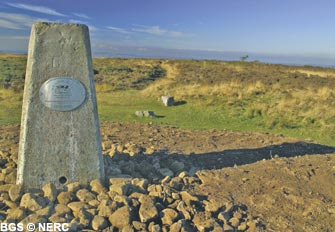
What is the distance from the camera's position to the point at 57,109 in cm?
445

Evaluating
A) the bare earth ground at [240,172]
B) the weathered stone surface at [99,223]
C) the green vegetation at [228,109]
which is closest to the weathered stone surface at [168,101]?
the green vegetation at [228,109]

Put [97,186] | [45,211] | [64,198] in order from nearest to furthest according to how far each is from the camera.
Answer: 1. [45,211]
2. [64,198]
3. [97,186]

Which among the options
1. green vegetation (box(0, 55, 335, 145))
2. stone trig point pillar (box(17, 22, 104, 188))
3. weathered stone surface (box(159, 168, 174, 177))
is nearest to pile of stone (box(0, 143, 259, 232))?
stone trig point pillar (box(17, 22, 104, 188))

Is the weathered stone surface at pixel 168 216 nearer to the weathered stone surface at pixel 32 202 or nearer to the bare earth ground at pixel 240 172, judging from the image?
the bare earth ground at pixel 240 172

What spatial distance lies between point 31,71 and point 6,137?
3.39 m

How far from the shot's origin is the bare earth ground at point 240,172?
423 cm

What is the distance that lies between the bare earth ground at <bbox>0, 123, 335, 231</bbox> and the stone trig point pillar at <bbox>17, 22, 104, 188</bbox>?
0.68 metres

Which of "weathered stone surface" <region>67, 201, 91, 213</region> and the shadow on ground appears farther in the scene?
the shadow on ground

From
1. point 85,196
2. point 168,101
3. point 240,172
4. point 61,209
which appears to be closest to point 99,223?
point 61,209

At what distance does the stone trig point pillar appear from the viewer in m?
4.39

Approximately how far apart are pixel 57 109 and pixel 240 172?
2.61 meters

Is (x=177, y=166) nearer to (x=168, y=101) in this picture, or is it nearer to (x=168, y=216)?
(x=168, y=216)

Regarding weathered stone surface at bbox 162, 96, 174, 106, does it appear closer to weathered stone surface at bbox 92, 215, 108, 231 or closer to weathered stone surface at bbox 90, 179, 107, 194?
weathered stone surface at bbox 90, 179, 107, 194

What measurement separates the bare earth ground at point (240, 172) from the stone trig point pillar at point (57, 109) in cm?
68
